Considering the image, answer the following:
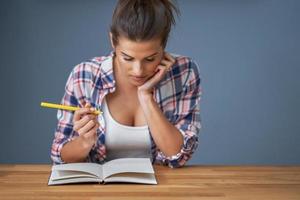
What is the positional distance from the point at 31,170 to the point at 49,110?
1.27m

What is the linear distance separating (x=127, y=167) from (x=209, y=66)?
4.82ft

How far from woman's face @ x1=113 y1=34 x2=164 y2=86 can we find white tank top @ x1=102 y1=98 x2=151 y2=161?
17 centimetres

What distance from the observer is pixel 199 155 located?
2.90 metres

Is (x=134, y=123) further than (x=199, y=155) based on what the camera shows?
No

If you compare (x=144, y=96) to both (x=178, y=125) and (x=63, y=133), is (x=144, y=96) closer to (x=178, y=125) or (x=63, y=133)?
(x=178, y=125)

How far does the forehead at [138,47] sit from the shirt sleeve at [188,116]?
0.26m

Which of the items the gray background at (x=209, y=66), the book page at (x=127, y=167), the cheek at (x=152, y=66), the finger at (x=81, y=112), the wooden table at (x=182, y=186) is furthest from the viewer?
A: the gray background at (x=209, y=66)

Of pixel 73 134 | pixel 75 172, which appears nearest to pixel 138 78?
pixel 73 134

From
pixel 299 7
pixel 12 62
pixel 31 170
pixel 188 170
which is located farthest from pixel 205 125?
pixel 31 170

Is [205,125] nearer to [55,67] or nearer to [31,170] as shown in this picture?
[55,67]

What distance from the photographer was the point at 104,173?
1446 mm

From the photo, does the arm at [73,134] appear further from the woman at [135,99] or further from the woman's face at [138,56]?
the woman's face at [138,56]

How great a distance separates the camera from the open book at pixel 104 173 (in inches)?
55.4

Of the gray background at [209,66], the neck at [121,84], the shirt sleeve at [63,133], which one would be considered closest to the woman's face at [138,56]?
the neck at [121,84]
